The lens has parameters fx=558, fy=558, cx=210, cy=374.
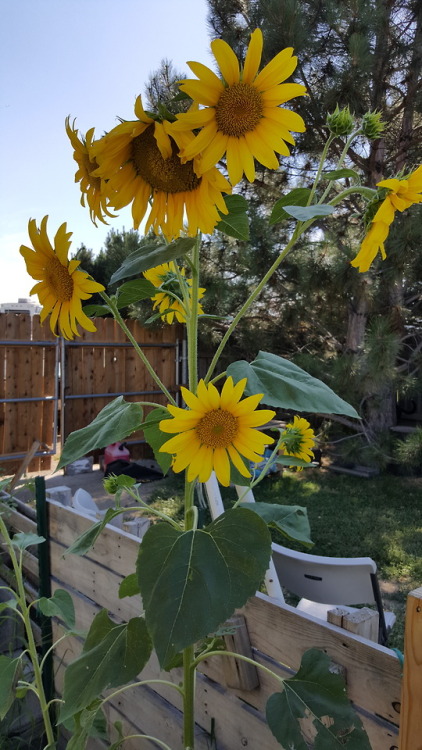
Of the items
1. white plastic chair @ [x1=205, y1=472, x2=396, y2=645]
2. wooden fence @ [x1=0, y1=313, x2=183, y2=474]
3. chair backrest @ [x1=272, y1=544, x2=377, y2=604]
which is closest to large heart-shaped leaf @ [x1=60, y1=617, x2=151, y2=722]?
white plastic chair @ [x1=205, y1=472, x2=396, y2=645]

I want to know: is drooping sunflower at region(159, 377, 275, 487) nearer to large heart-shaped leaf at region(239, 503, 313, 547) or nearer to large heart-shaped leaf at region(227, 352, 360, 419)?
large heart-shaped leaf at region(227, 352, 360, 419)

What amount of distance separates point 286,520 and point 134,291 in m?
0.38

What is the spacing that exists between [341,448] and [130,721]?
440 centimetres

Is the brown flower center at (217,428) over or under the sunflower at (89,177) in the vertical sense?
under

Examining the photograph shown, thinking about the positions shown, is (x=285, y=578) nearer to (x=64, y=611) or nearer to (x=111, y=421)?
(x=64, y=611)

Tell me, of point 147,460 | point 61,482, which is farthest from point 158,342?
point 61,482

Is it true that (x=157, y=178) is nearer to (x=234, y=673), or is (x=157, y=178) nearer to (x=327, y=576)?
(x=234, y=673)

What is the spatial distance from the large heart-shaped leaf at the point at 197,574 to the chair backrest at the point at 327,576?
1.28m

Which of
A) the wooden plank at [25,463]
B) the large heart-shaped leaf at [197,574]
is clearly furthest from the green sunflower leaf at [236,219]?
the wooden plank at [25,463]

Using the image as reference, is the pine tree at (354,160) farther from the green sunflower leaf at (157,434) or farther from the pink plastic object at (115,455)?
the green sunflower leaf at (157,434)

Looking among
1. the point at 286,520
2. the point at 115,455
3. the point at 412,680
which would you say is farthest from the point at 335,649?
the point at 115,455

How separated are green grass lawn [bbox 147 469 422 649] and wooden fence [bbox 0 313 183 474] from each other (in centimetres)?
147

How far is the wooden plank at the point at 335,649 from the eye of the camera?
0.73m

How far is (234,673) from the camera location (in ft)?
3.11
